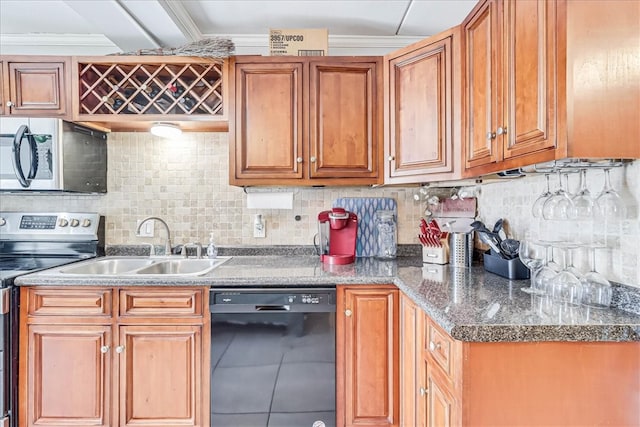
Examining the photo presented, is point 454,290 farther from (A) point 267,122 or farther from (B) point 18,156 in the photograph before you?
(B) point 18,156

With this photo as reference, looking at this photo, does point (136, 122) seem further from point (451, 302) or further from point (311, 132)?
point (451, 302)

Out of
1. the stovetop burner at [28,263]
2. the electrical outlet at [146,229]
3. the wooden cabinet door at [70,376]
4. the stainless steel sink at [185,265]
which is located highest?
the electrical outlet at [146,229]

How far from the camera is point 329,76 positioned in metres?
2.03

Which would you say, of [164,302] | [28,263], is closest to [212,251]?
[164,302]

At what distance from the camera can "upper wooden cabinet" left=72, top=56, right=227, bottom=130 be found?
6.67 ft

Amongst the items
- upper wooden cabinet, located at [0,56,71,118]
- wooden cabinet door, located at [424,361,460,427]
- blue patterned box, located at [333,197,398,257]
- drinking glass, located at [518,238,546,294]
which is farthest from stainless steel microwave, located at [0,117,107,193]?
drinking glass, located at [518,238,546,294]

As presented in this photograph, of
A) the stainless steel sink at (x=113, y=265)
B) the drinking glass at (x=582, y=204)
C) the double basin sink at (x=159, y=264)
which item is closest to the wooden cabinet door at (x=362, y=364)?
the drinking glass at (x=582, y=204)

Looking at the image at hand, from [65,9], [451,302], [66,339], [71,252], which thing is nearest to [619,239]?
[451,302]

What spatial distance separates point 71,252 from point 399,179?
6.92 feet

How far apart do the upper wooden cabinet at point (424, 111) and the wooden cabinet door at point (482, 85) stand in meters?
0.07

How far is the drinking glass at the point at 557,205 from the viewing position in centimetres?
131

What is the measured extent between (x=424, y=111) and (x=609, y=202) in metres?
0.93

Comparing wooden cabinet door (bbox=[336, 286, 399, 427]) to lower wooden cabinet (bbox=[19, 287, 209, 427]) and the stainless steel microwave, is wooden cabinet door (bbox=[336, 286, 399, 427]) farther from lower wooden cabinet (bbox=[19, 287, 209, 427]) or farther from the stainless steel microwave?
the stainless steel microwave

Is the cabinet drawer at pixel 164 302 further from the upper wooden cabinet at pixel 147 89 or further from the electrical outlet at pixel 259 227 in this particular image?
the upper wooden cabinet at pixel 147 89
